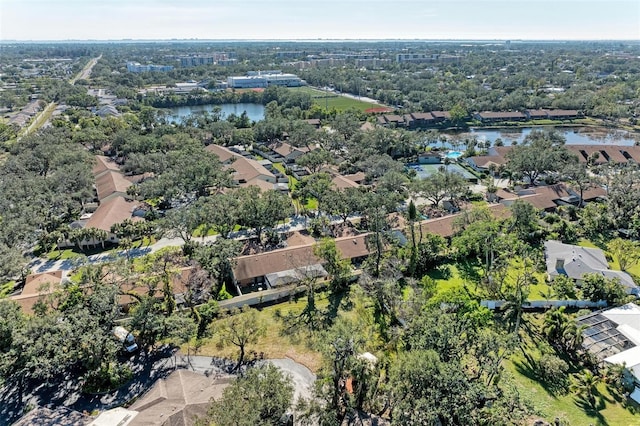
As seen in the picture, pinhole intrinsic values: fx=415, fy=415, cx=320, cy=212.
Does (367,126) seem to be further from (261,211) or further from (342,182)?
(261,211)

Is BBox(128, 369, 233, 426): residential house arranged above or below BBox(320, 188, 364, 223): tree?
below

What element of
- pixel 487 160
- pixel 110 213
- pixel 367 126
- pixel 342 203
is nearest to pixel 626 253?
pixel 342 203

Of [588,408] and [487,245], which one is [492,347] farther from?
[487,245]

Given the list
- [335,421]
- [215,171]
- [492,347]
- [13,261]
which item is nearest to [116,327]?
[13,261]

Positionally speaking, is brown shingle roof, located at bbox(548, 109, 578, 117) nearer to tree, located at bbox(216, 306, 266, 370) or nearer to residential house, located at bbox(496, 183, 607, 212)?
residential house, located at bbox(496, 183, 607, 212)

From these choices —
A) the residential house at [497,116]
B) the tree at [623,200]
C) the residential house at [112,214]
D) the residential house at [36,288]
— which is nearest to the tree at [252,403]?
the residential house at [36,288]

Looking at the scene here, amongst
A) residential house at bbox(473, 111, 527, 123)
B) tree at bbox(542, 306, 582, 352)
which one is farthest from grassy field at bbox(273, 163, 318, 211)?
residential house at bbox(473, 111, 527, 123)
